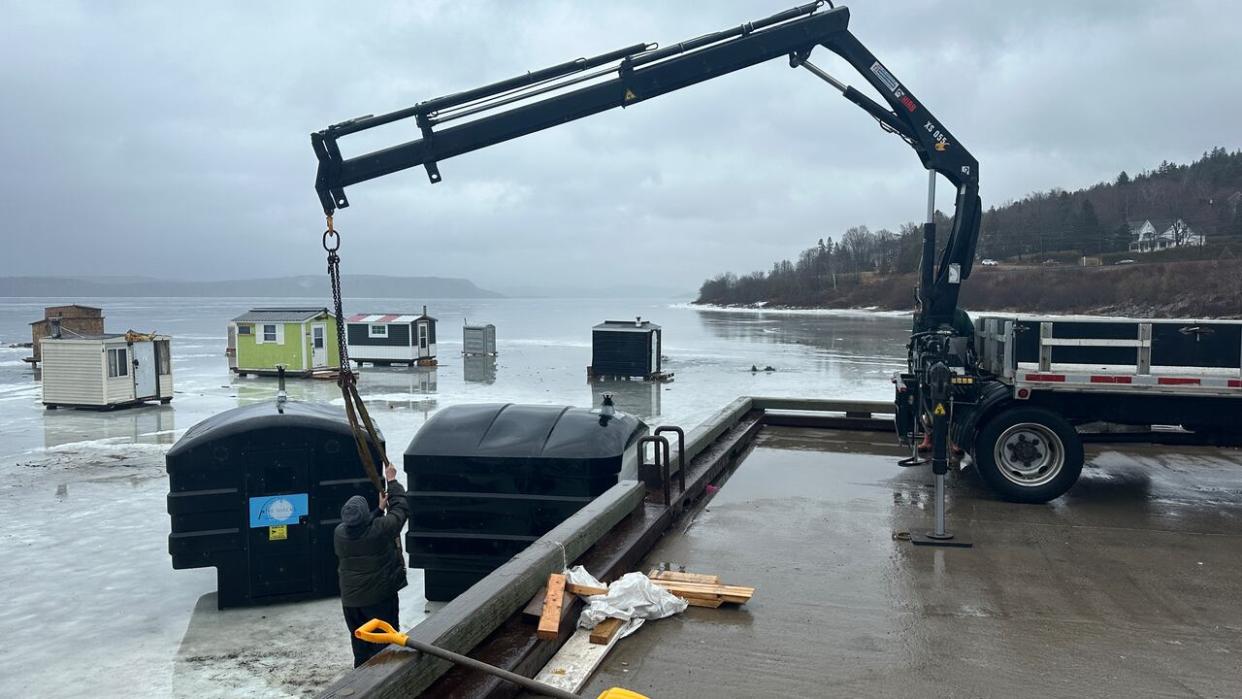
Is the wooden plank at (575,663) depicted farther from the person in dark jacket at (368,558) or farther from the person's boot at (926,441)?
the person's boot at (926,441)

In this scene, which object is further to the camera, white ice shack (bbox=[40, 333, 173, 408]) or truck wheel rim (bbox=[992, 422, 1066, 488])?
white ice shack (bbox=[40, 333, 173, 408])

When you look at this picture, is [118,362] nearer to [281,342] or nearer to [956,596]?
[281,342]

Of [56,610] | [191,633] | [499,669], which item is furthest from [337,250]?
[56,610]

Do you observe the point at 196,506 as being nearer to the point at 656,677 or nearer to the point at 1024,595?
the point at 656,677

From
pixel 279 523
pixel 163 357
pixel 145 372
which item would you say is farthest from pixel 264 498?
pixel 163 357

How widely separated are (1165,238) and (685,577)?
134841mm

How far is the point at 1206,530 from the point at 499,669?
21.2 feet

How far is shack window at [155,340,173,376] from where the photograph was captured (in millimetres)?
25141

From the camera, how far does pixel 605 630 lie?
5043 millimetres

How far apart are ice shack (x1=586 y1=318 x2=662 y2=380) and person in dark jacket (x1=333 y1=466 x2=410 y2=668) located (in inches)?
963

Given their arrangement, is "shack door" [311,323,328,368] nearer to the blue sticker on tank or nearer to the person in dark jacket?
the blue sticker on tank

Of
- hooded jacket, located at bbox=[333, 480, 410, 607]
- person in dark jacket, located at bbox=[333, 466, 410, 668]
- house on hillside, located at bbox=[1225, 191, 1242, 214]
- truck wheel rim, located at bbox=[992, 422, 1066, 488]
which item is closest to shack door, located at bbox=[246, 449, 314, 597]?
person in dark jacket, located at bbox=[333, 466, 410, 668]

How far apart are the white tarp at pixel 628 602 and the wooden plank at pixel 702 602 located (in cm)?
12

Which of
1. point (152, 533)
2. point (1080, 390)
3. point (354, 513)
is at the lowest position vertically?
A: point (152, 533)
